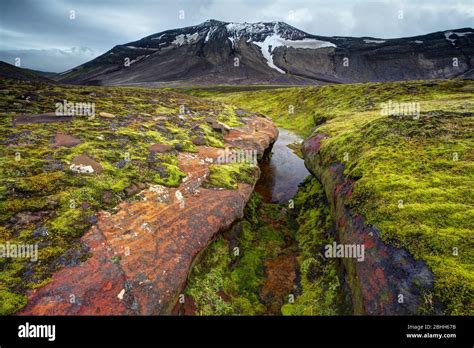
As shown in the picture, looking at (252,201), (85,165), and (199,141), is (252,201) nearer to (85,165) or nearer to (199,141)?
(199,141)

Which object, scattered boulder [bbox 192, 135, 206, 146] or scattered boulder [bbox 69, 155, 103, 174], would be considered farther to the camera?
scattered boulder [bbox 192, 135, 206, 146]

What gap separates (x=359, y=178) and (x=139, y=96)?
2088 cm

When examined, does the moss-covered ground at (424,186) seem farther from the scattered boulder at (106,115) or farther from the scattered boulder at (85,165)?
the scattered boulder at (106,115)

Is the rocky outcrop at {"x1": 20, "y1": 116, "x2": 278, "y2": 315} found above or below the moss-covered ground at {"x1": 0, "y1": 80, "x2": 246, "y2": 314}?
below

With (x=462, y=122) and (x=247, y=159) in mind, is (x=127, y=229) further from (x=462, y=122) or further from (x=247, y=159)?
(x=462, y=122)

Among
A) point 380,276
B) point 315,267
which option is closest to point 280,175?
point 315,267

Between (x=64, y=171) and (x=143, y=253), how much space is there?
Answer: 16.0 ft

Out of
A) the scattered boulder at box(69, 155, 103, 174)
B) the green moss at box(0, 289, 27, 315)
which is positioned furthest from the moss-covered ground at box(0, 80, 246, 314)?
the scattered boulder at box(69, 155, 103, 174)

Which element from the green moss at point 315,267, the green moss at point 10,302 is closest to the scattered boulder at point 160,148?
the green moss at point 315,267

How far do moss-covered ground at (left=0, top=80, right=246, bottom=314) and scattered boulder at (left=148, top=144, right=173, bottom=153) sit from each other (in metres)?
0.29

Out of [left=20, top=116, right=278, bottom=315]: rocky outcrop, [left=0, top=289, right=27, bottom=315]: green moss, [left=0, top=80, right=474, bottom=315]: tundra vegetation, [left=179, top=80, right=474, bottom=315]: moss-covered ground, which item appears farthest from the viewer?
[left=0, top=80, right=474, bottom=315]: tundra vegetation

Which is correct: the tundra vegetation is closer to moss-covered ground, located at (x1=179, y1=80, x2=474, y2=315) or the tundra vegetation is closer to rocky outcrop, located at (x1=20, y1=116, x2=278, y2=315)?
moss-covered ground, located at (x1=179, y1=80, x2=474, y2=315)

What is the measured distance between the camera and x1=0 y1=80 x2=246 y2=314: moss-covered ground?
7.93 m
